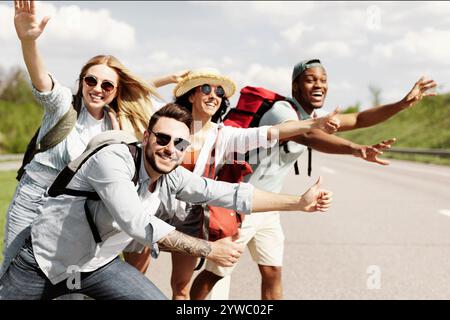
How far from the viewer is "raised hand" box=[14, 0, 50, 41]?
9.32ft

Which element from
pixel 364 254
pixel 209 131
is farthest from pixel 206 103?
pixel 364 254

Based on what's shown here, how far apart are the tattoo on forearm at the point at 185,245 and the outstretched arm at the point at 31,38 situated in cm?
110

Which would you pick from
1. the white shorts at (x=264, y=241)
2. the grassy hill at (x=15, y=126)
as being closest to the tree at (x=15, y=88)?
the grassy hill at (x=15, y=126)

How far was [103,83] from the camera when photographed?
11.6 feet

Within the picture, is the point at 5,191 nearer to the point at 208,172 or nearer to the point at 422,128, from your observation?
the point at 208,172

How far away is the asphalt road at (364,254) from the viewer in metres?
5.67

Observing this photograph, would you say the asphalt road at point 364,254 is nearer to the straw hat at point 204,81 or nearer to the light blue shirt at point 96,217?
the straw hat at point 204,81

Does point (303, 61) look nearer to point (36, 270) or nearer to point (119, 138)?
point (119, 138)

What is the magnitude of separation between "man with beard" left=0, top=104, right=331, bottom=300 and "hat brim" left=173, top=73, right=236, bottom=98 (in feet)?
3.11

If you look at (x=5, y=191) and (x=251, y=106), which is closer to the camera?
(x=251, y=106)

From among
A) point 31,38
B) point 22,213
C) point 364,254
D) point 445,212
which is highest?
point 31,38

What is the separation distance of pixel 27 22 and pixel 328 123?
64.4 inches
